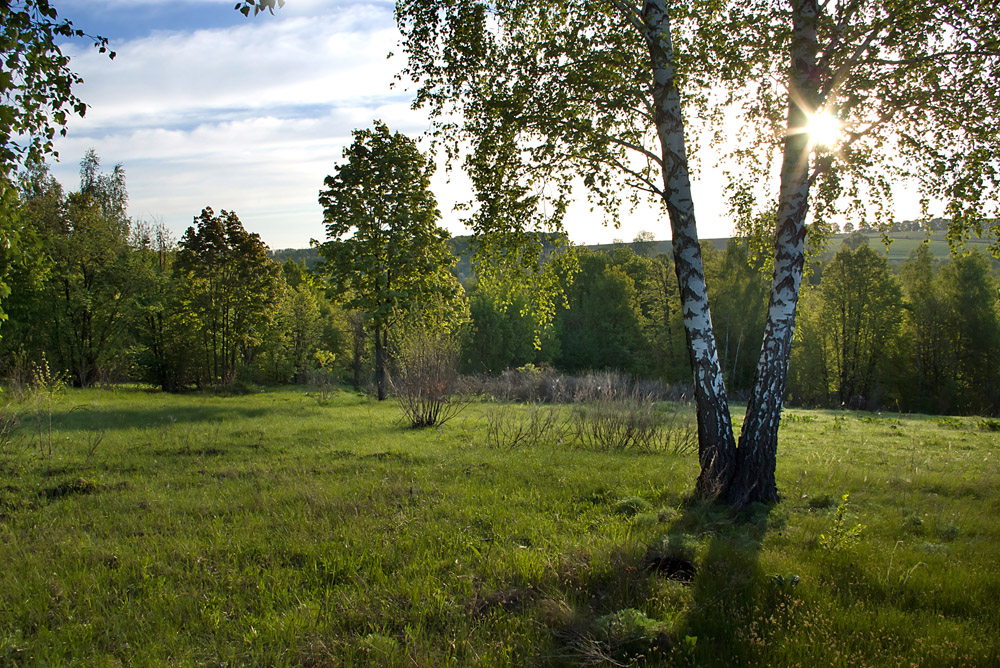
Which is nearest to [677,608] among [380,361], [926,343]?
[380,361]

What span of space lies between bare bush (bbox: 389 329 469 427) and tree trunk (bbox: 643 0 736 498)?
25.8ft

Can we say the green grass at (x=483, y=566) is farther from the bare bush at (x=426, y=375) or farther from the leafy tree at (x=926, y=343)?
the leafy tree at (x=926, y=343)

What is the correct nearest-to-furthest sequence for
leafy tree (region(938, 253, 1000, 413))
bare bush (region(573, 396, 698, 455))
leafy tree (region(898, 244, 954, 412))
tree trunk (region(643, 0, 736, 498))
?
tree trunk (region(643, 0, 736, 498)) < bare bush (region(573, 396, 698, 455)) < leafy tree (region(938, 253, 1000, 413)) < leafy tree (region(898, 244, 954, 412))

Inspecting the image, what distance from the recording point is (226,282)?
29.8 meters

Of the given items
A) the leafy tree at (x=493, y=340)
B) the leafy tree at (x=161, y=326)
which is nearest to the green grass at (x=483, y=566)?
the leafy tree at (x=161, y=326)

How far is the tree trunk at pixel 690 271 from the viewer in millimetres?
6867

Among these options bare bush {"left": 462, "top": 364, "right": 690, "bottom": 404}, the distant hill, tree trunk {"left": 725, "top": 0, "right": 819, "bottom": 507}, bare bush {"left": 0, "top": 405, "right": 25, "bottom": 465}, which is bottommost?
bare bush {"left": 462, "top": 364, "right": 690, "bottom": 404}

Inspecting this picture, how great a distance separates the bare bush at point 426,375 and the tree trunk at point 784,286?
27.3ft

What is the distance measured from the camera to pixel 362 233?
22953 mm

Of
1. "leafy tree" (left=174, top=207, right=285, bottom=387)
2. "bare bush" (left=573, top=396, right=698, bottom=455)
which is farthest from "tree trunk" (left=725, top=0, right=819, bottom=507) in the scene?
"leafy tree" (left=174, top=207, right=285, bottom=387)

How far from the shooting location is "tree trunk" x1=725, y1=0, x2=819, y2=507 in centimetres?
663

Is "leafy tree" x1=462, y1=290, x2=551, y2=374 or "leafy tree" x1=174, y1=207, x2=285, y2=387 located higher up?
"leafy tree" x1=174, y1=207, x2=285, y2=387

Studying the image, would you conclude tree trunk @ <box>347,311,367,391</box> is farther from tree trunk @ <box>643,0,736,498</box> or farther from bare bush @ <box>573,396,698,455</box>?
tree trunk @ <box>643,0,736,498</box>

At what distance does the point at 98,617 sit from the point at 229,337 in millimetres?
30078
